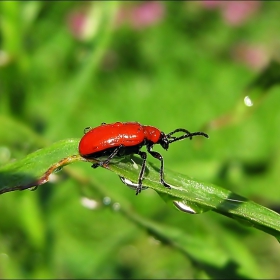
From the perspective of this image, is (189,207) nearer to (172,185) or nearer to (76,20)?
(172,185)

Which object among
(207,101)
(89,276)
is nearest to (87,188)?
(89,276)

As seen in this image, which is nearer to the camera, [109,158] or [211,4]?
[109,158]

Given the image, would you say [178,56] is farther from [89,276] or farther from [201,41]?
[89,276]

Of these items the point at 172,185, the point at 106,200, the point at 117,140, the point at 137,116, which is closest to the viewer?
the point at 172,185

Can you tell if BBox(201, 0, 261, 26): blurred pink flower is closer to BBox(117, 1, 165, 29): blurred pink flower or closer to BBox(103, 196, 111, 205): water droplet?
BBox(117, 1, 165, 29): blurred pink flower

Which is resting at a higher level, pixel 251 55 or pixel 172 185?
pixel 251 55

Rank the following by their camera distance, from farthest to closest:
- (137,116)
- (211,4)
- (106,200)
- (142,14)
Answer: (211,4) < (142,14) < (137,116) < (106,200)

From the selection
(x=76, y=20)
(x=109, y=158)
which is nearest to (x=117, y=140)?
(x=109, y=158)
